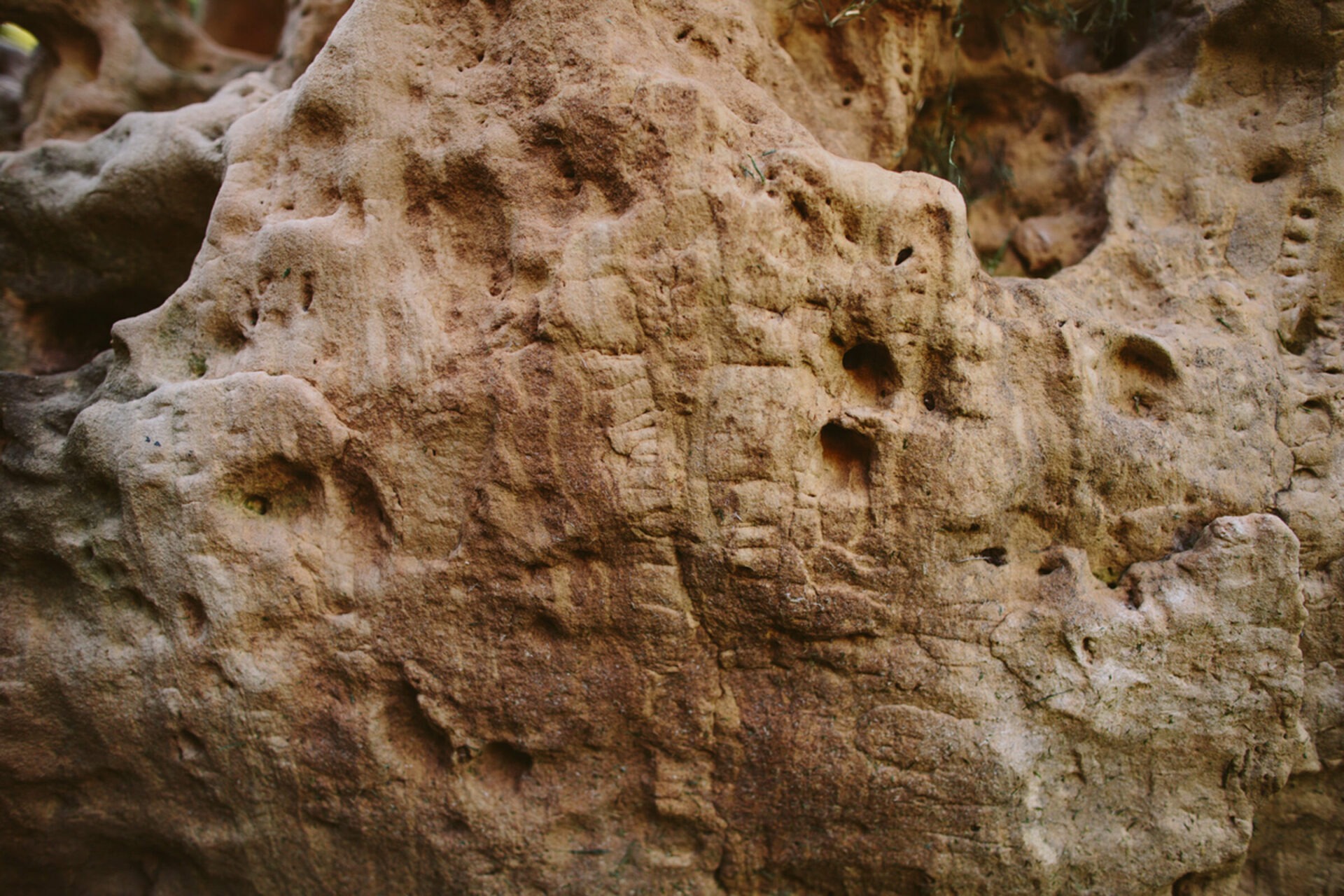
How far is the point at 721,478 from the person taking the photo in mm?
1959

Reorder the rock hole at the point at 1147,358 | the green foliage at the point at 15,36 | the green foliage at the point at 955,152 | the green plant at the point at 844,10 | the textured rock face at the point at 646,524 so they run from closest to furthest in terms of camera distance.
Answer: the textured rock face at the point at 646,524 → the rock hole at the point at 1147,358 → the green plant at the point at 844,10 → the green foliage at the point at 955,152 → the green foliage at the point at 15,36

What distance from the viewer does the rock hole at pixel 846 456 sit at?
204 centimetres

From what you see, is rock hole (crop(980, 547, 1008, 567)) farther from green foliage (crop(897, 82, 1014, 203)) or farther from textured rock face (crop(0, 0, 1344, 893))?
green foliage (crop(897, 82, 1014, 203))

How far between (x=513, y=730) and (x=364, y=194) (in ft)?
4.66

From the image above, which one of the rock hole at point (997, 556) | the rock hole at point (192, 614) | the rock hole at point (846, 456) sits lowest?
the rock hole at point (192, 614)

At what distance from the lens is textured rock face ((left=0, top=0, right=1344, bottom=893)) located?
1.98 meters

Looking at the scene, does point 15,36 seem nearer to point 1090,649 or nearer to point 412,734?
point 412,734

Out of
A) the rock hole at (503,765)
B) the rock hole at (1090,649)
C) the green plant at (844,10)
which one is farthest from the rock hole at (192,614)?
the green plant at (844,10)

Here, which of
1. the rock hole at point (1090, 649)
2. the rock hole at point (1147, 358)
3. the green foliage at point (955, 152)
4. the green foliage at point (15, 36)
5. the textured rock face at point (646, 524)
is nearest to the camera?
the textured rock face at point (646, 524)

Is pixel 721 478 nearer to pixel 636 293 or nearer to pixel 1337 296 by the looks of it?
pixel 636 293

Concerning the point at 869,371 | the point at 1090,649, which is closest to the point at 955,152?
the point at 869,371

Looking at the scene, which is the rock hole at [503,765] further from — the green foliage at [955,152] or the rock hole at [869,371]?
the green foliage at [955,152]

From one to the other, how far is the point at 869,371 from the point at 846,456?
0.22 m

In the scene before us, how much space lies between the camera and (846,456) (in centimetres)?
208
